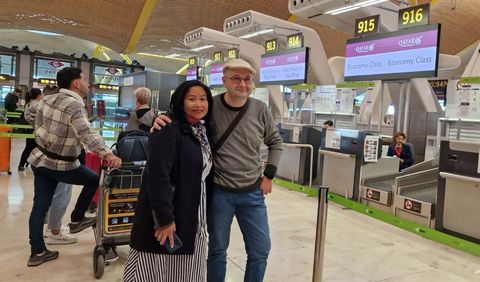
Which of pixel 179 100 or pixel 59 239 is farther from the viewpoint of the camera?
pixel 59 239

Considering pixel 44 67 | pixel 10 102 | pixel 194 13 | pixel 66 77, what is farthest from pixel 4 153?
pixel 44 67

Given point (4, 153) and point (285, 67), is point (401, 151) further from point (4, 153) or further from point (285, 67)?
point (4, 153)

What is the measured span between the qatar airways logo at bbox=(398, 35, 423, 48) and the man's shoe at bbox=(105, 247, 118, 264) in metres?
4.20

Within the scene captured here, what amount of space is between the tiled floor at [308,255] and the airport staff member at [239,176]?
99cm

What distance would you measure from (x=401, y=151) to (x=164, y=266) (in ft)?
20.2

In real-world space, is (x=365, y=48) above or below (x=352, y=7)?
below

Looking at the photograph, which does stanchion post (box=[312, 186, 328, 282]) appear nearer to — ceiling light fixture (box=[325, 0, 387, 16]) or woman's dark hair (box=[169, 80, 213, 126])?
woman's dark hair (box=[169, 80, 213, 126])

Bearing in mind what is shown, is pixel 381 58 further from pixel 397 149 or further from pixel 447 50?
pixel 447 50

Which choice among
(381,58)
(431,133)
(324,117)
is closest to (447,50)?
(431,133)

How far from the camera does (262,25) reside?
8.34 metres

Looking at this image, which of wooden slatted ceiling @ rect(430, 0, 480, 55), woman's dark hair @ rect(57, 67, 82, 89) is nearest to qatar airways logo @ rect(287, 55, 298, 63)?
woman's dark hair @ rect(57, 67, 82, 89)

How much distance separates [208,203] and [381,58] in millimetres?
4209

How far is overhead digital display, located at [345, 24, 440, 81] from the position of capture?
4.99 metres

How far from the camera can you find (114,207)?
3.16 m
